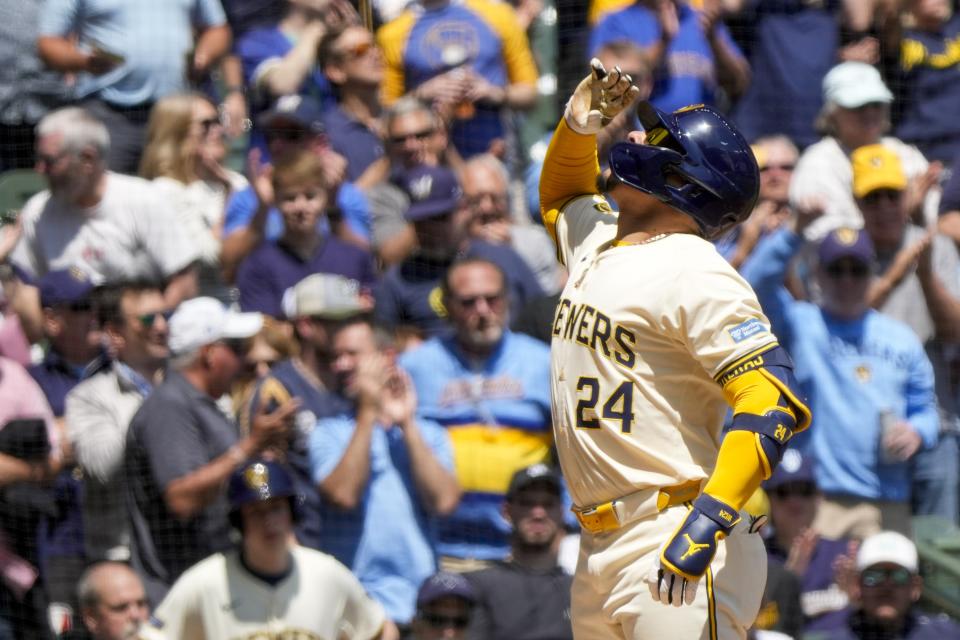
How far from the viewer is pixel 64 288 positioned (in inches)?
289

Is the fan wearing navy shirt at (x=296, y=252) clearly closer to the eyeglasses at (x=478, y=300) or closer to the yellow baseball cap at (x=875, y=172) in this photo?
the eyeglasses at (x=478, y=300)

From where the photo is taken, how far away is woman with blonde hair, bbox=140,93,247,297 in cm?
825

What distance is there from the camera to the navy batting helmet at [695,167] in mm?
4449

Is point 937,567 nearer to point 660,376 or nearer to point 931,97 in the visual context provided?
point 931,97

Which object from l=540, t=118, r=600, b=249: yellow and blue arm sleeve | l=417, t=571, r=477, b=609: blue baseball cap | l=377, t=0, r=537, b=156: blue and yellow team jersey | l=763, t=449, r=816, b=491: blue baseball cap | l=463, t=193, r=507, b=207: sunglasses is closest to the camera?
l=540, t=118, r=600, b=249: yellow and blue arm sleeve

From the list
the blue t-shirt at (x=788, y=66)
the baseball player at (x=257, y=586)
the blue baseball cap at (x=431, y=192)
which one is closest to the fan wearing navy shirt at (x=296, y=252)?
the blue baseball cap at (x=431, y=192)

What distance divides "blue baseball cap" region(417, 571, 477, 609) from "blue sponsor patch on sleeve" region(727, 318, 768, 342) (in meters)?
2.66

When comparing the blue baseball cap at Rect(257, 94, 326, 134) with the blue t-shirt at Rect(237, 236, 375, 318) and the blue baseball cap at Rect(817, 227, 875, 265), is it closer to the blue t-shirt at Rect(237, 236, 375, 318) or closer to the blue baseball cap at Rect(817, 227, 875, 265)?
the blue t-shirt at Rect(237, 236, 375, 318)

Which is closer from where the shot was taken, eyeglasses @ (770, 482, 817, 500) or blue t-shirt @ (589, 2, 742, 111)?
eyeglasses @ (770, 482, 817, 500)

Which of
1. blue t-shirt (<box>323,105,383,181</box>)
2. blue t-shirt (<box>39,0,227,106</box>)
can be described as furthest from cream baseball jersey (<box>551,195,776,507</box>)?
blue t-shirt (<box>39,0,227,106</box>)

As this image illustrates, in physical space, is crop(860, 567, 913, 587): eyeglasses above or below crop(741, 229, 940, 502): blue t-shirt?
below

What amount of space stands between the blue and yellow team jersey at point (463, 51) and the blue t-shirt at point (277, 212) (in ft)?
2.17

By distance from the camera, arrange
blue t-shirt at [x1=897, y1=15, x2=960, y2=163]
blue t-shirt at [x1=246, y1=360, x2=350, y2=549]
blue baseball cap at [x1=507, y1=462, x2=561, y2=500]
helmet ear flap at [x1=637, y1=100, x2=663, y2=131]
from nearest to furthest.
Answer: helmet ear flap at [x1=637, y1=100, x2=663, y2=131] < blue baseball cap at [x1=507, y1=462, x2=561, y2=500] < blue t-shirt at [x1=246, y1=360, x2=350, y2=549] < blue t-shirt at [x1=897, y1=15, x2=960, y2=163]

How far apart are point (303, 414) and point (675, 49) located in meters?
2.70
